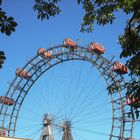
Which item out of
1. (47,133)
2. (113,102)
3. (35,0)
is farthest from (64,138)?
(35,0)

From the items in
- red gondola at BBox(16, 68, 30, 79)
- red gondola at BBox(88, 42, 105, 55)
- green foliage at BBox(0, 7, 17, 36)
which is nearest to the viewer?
green foliage at BBox(0, 7, 17, 36)

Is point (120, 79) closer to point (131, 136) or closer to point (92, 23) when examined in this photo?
point (131, 136)

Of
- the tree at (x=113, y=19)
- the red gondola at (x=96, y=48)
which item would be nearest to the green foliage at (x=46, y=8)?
the tree at (x=113, y=19)

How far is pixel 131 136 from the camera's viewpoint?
5531 centimetres

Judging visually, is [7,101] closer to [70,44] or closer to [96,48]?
[70,44]

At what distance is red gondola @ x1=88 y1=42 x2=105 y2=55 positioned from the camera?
6300 cm

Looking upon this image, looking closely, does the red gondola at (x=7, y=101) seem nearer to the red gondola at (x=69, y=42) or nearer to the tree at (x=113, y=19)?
the red gondola at (x=69, y=42)

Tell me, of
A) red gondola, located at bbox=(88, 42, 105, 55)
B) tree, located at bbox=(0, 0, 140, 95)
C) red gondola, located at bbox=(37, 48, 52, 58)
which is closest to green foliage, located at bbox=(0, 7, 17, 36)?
tree, located at bbox=(0, 0, 140, 95)

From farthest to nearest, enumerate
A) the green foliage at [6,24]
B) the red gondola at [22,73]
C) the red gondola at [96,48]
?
the red gondola at [22,73]
the red gondola at [96,48]
the green foliage at [6,24]

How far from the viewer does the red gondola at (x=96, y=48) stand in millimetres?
63000

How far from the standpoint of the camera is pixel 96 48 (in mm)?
62938

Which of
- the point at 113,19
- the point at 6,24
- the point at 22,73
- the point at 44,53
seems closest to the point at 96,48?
the point at 44,53

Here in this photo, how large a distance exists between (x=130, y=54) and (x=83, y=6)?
231 inches

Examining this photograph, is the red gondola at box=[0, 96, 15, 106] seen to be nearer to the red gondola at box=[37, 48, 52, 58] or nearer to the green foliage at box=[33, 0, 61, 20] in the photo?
the red gondola at box=[37, 48, 52, 58]
